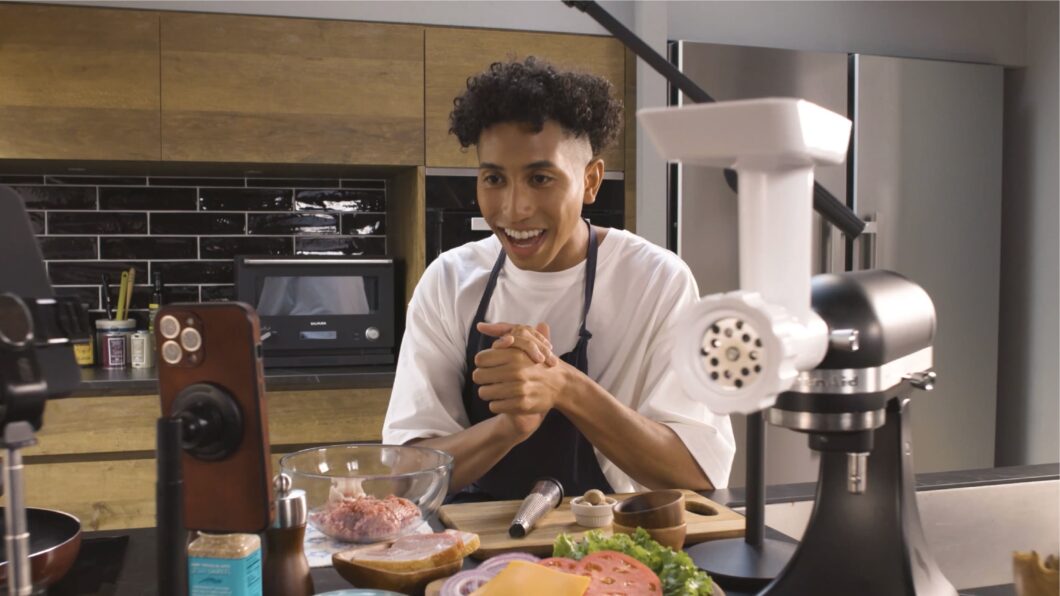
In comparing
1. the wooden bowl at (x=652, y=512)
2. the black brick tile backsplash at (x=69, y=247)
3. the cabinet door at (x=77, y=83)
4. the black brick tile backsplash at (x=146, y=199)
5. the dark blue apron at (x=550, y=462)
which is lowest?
the dark blue apron at (x=550, y=462)

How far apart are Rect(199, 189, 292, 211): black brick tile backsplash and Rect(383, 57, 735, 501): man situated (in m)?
1.64

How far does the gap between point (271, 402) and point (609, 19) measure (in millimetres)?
2051

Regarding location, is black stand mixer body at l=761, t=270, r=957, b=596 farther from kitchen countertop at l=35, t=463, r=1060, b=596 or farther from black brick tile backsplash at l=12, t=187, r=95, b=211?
black brick tile backsplash at l=12, t=187, r=95, b=211

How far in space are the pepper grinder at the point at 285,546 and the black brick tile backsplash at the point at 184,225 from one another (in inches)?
98.6

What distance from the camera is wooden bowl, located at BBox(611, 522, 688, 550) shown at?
113 cm

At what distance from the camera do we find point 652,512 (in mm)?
1143

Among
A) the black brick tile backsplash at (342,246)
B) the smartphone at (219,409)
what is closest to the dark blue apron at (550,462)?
the smartphone at (219,409)

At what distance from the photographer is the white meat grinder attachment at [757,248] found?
62 cm

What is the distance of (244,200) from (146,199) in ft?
1.08

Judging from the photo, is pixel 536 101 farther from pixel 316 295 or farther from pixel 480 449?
pixel 316 295

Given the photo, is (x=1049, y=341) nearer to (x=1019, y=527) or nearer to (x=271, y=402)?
(x=1019, y=527)

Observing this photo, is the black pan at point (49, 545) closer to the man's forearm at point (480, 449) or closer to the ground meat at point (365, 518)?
the ground meat at point (365, 518)

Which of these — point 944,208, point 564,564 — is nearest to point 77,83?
point 564,564

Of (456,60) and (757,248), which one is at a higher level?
(456,60)
